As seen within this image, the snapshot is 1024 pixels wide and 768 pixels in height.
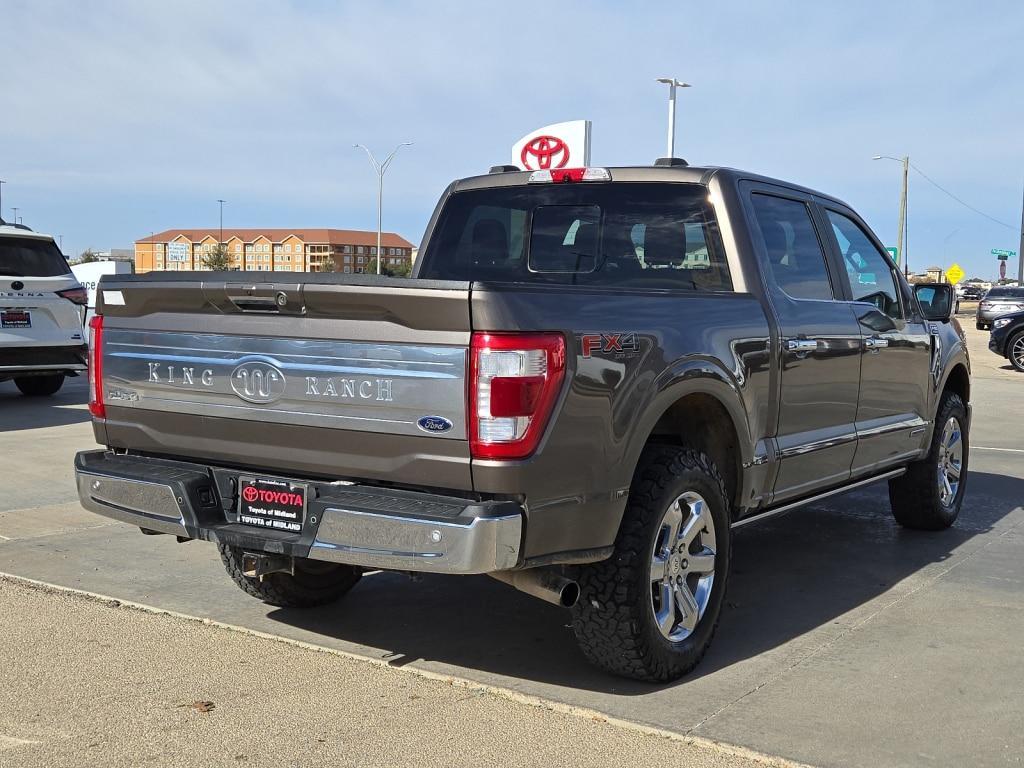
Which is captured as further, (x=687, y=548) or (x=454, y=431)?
(x=687, y=548)

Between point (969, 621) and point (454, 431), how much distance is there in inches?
109

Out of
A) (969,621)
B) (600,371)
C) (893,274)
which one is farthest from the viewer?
(893,274)

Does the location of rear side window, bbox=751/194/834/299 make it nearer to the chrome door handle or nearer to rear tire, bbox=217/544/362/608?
the chrome door handle

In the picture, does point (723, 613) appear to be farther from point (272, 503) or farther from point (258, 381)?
point (258, 381)

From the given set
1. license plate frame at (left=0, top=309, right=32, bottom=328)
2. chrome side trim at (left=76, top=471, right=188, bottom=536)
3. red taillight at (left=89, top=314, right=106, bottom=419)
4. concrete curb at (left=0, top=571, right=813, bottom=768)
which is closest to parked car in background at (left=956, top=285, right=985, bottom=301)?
license plate frame at (left=0, top=309, right=32, bottom=328)

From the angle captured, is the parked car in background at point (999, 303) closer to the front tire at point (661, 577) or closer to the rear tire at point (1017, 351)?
the rear tire at point (1017, 351)

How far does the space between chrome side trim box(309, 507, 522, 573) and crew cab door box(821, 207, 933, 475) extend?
276cm

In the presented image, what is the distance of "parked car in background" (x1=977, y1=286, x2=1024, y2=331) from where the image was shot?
113ft

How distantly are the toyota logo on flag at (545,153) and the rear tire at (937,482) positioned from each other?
11182mm

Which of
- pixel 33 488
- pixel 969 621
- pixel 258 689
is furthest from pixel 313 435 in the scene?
pixel 33 488

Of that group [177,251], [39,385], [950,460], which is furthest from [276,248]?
[950,460]

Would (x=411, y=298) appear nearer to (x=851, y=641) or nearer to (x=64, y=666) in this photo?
(x=64, y=666)

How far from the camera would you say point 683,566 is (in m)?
4.23

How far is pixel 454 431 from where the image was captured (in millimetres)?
3496
